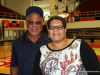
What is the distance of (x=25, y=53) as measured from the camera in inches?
55.2

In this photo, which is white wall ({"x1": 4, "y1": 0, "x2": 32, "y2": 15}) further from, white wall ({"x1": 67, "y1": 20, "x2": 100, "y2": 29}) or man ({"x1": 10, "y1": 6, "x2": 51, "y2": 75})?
man ({"x1": 10, "y1": 6, "x2": 51, "y2": 75})

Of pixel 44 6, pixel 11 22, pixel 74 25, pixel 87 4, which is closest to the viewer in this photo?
pixel 74 25

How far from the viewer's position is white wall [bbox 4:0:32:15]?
18.8 metres

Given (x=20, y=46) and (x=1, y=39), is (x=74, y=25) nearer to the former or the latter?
(x=1, y=39)

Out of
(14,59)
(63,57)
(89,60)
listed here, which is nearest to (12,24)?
(14,59)

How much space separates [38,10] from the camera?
1432 mm

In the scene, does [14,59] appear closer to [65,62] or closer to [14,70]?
[14,70]

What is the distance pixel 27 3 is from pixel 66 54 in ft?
62.8

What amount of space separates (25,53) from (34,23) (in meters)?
0.40

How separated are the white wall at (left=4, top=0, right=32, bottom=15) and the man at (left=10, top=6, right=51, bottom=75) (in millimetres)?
18269

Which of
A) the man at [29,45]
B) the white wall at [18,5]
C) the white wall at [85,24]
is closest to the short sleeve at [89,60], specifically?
the man at [29,45]

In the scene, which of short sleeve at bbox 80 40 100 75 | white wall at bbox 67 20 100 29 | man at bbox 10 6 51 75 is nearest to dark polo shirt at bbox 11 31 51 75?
man at bbox 10 6 51 75

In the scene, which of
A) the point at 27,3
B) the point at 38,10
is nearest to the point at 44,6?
the point at 27,3

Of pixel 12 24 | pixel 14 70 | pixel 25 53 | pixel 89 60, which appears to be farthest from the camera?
pixel 12 24
